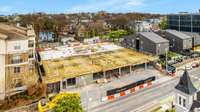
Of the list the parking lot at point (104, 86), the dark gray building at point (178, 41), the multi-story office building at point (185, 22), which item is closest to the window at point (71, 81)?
the parking lot at point (104, 86)

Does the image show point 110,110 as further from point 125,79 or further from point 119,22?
point 119,22

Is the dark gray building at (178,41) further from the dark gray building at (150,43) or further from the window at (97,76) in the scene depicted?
the window at (97,76)

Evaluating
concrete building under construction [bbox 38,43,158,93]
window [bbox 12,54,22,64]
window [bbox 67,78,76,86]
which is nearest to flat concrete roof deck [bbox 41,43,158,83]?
concrete building under construction [bbox 38,43,158,93]

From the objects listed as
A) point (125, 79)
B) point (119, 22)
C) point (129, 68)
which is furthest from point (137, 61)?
point (119, 22)

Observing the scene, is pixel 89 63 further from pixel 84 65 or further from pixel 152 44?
pixel 152 44

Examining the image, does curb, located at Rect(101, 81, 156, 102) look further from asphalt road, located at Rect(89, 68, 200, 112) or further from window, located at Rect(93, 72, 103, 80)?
window, located at Rect(93, 72, 103, 80)

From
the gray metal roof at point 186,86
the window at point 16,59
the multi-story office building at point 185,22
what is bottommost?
the gray metal roof at point 186,86
